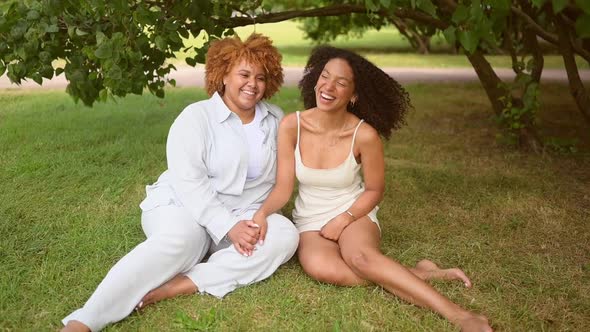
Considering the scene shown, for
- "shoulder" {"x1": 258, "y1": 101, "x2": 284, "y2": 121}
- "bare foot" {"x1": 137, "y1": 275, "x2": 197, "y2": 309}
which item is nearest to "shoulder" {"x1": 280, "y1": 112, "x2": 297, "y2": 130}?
"shoulder" {"x1": 258, "y1": 101, "x2": 284, "y2": 121}

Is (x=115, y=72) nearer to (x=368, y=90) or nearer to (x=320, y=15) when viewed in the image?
(x=368, y=90)

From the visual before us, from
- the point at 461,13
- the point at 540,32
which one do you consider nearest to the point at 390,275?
Result: the point at 461,13

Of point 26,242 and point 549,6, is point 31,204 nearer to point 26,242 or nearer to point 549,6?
point 26,242

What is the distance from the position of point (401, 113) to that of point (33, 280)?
2354 millimetres

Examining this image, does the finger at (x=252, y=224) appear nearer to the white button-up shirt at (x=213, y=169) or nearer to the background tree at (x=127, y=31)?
the white button-up shirt at (x=213, y=169)

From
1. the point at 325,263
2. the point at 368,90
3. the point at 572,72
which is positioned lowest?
the point at 325,263

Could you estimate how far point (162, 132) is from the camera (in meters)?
7.35

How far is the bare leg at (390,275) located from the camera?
3.12 meters

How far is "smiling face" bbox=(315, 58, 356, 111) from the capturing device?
145 inches

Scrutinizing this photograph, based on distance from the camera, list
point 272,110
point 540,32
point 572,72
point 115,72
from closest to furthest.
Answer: point 272,110
point 115,72
point 540,32
point 572,72

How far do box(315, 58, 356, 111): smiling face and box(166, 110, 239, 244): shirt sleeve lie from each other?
0.70 m

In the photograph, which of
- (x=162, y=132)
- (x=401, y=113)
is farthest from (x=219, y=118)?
(x=162, y=132)

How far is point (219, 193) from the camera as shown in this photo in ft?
12.2

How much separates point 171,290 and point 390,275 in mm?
1138
